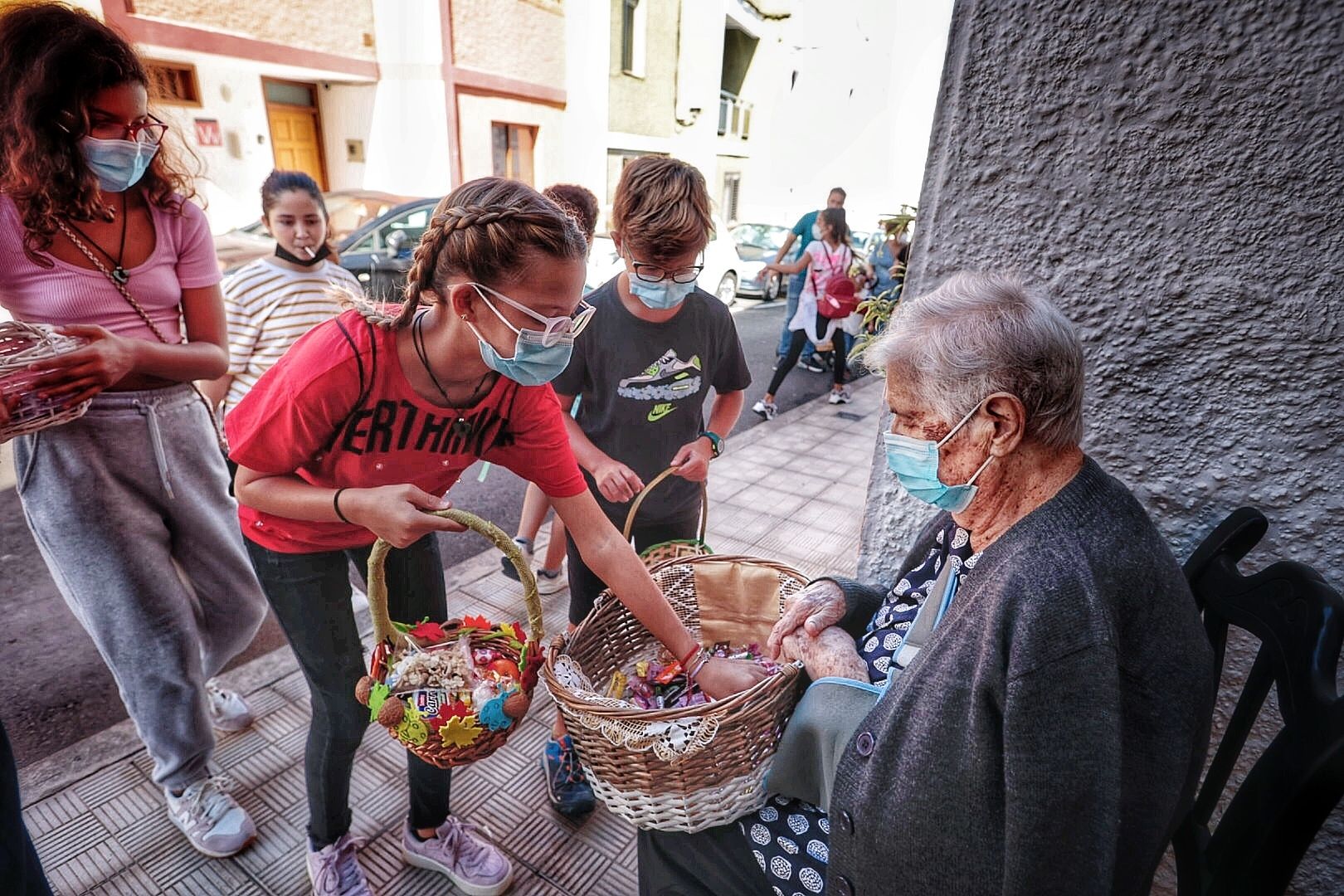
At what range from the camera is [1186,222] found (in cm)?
141

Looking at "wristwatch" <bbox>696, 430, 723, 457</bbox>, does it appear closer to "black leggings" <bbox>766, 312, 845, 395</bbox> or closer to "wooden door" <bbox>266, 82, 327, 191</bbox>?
"black leggings" <bbox>766, 312, 845, 395</bbox>

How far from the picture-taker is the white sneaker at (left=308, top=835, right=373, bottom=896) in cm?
198

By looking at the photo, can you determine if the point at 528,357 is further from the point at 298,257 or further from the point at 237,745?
the point at 237,745

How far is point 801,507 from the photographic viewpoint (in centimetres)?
494

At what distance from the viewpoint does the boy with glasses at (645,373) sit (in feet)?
7.32

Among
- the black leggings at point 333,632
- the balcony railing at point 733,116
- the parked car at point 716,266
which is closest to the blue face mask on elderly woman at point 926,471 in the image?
the black leggings at point 333,632

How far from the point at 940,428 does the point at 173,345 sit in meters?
2.04

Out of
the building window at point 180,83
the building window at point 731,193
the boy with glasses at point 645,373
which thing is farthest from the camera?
the building window at point 731,193

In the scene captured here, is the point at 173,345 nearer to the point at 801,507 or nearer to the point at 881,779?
the point at 881,779

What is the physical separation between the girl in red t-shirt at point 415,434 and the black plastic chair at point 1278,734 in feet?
2.92

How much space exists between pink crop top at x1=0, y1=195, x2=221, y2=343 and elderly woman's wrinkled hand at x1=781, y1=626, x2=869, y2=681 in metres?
1.93

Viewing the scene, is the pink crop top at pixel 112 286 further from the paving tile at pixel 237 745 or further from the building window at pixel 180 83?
the building window at pixel 180 83

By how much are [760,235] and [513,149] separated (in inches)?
243

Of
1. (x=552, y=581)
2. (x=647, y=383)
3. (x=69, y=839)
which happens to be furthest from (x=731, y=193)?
(x=69, y=839)
